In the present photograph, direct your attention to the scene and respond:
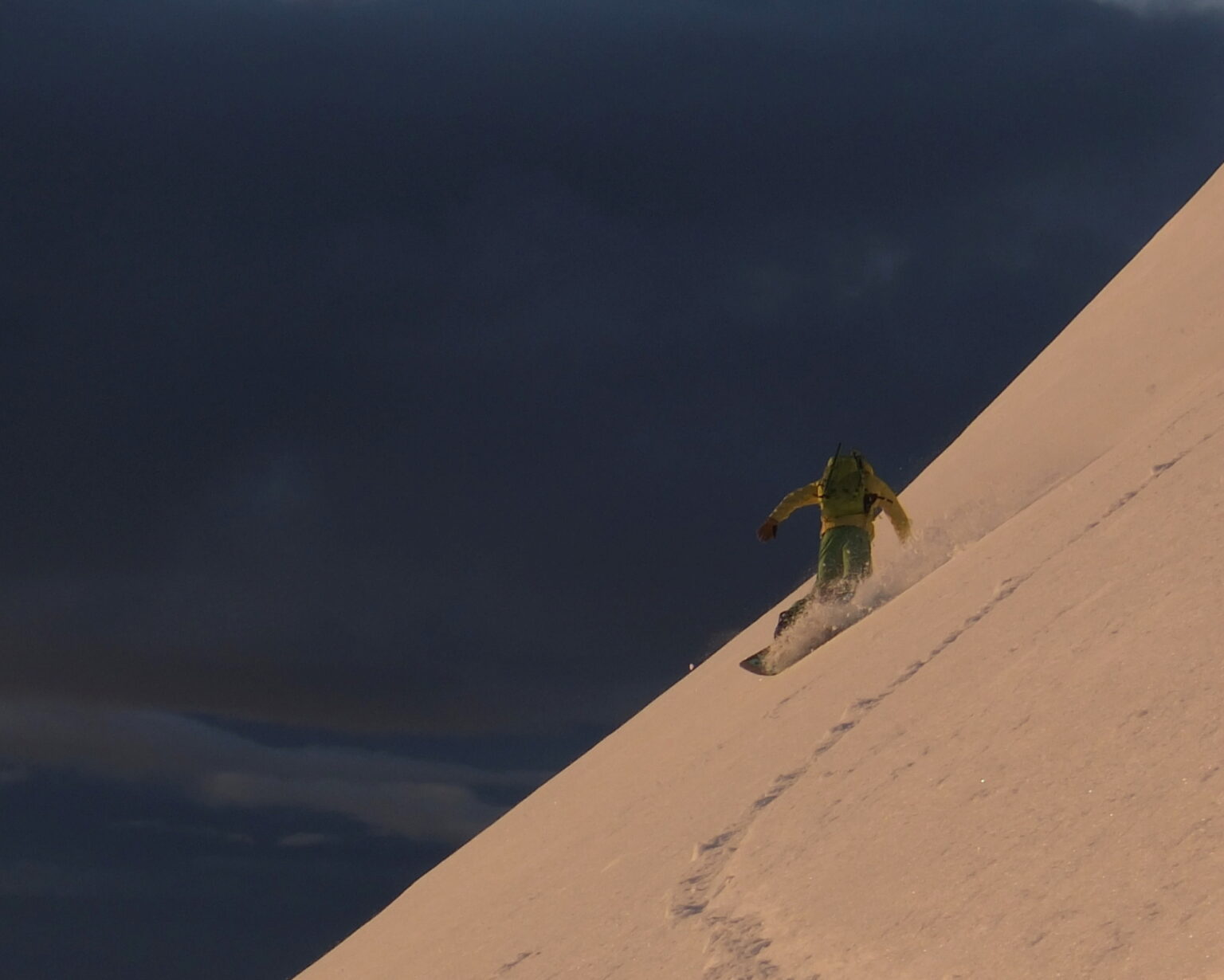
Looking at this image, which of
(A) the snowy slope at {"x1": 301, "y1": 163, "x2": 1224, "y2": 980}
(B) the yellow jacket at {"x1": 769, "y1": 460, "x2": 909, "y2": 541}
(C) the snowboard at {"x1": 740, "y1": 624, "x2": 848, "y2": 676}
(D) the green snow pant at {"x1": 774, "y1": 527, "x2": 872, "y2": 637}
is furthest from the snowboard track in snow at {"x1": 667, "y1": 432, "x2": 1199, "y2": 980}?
(B) the yellow jacket at {"x1": 769, "y1": 460, "x2": 909, "y2": 541}

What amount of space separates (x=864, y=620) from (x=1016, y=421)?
4.89 meters

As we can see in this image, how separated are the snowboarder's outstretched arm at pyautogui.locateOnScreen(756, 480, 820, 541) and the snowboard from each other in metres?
1.24

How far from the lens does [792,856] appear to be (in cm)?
Result: 536

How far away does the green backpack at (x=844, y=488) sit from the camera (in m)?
10.0

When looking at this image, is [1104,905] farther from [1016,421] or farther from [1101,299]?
[1101,299]

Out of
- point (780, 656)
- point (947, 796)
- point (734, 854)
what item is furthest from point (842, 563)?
point (947, 796)

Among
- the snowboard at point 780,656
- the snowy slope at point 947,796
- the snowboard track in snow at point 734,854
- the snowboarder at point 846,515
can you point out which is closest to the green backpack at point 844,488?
the snowboarder at point 846,515

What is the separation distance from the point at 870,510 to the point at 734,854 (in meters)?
4.58

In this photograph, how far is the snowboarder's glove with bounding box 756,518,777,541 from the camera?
33.7 feet

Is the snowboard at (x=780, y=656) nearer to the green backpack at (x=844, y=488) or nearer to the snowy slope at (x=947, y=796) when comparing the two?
the snowy slope at (x=947, y=796)

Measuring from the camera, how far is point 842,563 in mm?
9883

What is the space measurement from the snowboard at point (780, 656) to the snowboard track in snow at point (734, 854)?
4.08ft

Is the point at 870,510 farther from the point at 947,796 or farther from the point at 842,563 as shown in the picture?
the point at 947,796

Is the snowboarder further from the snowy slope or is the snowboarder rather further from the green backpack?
the snowy slope
